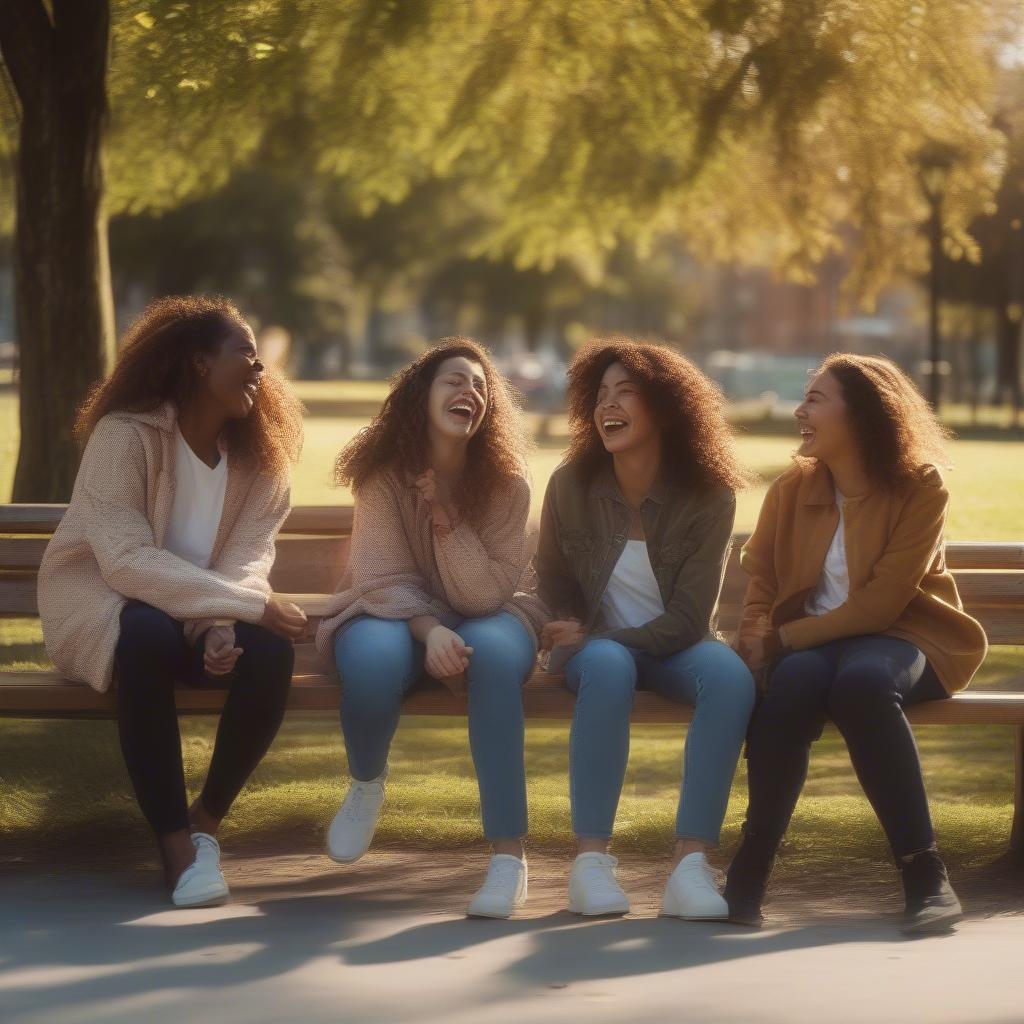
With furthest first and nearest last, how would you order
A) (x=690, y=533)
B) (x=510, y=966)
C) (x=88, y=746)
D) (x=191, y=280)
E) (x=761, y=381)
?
(x=761, y=381), (x=191, y=280), (x=88, y=746), (x=690, y=533), (x=510, y=966)

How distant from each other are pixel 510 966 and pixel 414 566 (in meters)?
1.34

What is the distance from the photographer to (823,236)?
1166 cm

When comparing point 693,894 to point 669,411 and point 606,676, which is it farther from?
point 669,411

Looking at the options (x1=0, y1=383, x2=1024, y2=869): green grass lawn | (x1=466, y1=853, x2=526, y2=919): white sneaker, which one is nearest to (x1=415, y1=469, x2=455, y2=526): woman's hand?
(x1=466, y1=853, x2=526, y2=919): white sneaker

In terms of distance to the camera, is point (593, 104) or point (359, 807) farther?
point (593, 104)

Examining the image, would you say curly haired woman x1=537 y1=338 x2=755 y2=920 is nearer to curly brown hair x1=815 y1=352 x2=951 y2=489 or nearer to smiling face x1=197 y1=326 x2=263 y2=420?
curly brown hair x1=815 y1=352 x2=951 y2=489

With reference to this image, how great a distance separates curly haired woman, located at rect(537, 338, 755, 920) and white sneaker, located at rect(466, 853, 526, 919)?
17cm

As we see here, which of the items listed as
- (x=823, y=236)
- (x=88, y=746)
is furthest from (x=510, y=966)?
(x=823, y=236)

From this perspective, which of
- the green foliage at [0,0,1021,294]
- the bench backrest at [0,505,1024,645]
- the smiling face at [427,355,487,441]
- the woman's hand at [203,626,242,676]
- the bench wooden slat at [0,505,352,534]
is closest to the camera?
the woman's hand at [203,626,242,676]

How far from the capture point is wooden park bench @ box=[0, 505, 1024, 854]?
466 cm

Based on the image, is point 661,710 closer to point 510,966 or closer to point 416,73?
point 510,966

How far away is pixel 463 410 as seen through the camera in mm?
4879

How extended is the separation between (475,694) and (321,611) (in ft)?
3.21

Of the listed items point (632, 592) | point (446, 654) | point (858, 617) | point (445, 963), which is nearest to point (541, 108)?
point (632, 592)
